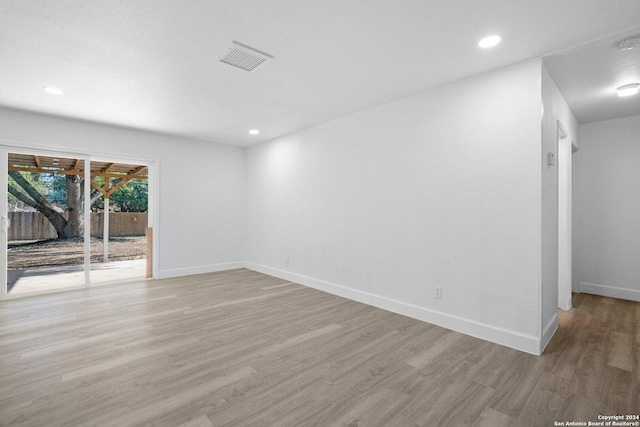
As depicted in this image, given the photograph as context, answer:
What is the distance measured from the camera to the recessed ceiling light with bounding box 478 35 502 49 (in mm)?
2336

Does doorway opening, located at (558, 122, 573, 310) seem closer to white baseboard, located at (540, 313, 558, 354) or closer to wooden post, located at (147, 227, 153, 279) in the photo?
white baseboard, located at (540, 313, 558, 354)

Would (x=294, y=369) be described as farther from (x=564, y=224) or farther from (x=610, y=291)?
(x=610, y=291)

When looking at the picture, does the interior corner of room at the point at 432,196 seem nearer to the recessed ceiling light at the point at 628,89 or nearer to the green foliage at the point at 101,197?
the recessed ceiling light at the point at 628,89

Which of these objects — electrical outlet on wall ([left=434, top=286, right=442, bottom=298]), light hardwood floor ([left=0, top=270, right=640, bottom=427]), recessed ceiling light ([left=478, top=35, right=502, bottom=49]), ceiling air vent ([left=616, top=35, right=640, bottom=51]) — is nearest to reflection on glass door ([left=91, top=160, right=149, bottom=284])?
light hardwood floor ([left=0, top=270, right=640, bottom=427])

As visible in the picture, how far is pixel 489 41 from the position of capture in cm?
238

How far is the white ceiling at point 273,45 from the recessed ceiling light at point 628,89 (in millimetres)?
1355

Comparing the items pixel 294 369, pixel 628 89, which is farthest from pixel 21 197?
pixel 628 89

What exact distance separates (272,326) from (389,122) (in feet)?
9.18

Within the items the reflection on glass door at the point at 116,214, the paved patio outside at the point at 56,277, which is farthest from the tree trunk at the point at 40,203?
the paved patio outside at the point at 56,277

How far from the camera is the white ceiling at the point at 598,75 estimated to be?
8.24ft

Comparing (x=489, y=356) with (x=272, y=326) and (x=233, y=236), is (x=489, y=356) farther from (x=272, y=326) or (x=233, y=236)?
(x=233, y=236)

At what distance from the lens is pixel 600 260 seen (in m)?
4.31

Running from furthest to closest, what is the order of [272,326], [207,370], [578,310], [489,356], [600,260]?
[600,260], [578,310], [272,326], [489,356], [207,370]

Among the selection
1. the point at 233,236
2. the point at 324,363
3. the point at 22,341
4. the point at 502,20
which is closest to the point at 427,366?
the point at 324,363
